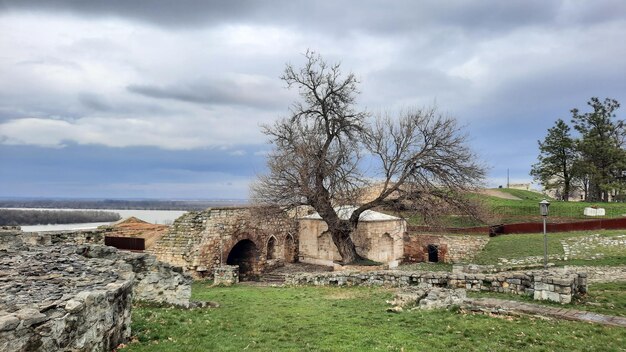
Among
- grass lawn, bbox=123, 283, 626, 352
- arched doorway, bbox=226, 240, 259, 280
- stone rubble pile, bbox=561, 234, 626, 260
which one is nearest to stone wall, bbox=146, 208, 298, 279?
arched doorway, bbox=226, 240, 259, 280

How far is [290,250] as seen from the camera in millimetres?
31953

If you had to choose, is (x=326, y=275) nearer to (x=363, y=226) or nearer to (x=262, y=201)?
(x=262, y=201)

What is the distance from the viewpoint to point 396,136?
79.5 ft

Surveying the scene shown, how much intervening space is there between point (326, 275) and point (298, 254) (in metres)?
13.5

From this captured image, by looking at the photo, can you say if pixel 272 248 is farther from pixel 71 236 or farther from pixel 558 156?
pixel 558 156

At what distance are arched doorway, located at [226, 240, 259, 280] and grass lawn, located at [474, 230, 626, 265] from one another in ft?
44.7

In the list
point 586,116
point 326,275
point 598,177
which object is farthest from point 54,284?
point 586,116

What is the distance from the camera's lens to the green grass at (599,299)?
35.9 feet

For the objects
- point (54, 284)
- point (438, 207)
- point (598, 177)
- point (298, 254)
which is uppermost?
point (598, 177)

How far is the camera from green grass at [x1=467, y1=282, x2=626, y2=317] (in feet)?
35.9

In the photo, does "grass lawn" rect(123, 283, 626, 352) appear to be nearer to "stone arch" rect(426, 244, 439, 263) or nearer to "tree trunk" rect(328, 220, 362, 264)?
"tree trunk" rect(328, 220, 362, 264)

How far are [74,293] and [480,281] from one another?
12.3 metres

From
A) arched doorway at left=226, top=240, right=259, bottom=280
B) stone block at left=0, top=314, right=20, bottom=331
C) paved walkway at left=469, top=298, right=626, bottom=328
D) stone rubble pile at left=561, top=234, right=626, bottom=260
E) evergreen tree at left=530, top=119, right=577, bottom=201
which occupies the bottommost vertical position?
arched doorway at left=226, top=240, right=259, bottom=280

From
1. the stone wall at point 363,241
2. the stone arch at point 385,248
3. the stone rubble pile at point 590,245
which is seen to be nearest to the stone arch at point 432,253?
the stone wall at point 363,241
